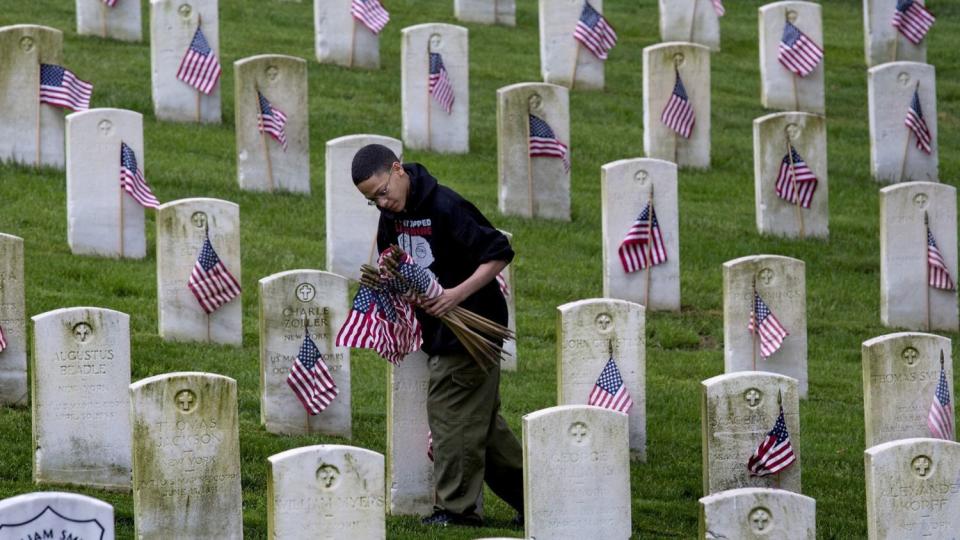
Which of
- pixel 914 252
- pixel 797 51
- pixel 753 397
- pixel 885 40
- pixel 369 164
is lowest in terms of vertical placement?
pixel 753 397

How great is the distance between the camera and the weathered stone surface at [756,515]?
7418mm

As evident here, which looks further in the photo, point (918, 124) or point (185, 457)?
point (918, 124)

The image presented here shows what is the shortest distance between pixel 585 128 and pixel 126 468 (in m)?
8.40

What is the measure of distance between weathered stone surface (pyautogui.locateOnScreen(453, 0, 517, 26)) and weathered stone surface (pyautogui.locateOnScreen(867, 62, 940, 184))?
208 inches

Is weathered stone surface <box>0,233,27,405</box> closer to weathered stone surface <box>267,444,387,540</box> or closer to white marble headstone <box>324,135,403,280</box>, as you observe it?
weathered stone surface <box>267,444,387,540</box>

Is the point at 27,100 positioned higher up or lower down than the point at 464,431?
higher up

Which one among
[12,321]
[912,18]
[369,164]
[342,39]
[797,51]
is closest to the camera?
[369,164]

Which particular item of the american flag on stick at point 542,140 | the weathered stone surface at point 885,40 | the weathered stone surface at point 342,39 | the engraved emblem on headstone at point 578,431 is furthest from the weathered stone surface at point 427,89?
the engraved emblem on headstone at point 578,431

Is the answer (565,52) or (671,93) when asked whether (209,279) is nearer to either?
(671,93)

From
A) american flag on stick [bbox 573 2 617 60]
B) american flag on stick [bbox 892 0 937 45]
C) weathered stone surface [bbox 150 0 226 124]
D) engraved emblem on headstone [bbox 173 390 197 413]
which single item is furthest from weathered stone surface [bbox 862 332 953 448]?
american flag on stick [bbox 892 0 937 45]

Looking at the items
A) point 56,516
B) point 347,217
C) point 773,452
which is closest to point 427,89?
point 347,217

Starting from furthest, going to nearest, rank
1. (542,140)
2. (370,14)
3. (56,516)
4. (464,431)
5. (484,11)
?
(484,11) < (370,14) < (542,140) < (464,431) < (56,516)

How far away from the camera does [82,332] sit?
8.97 metres

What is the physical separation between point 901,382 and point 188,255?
4317 millimetres
